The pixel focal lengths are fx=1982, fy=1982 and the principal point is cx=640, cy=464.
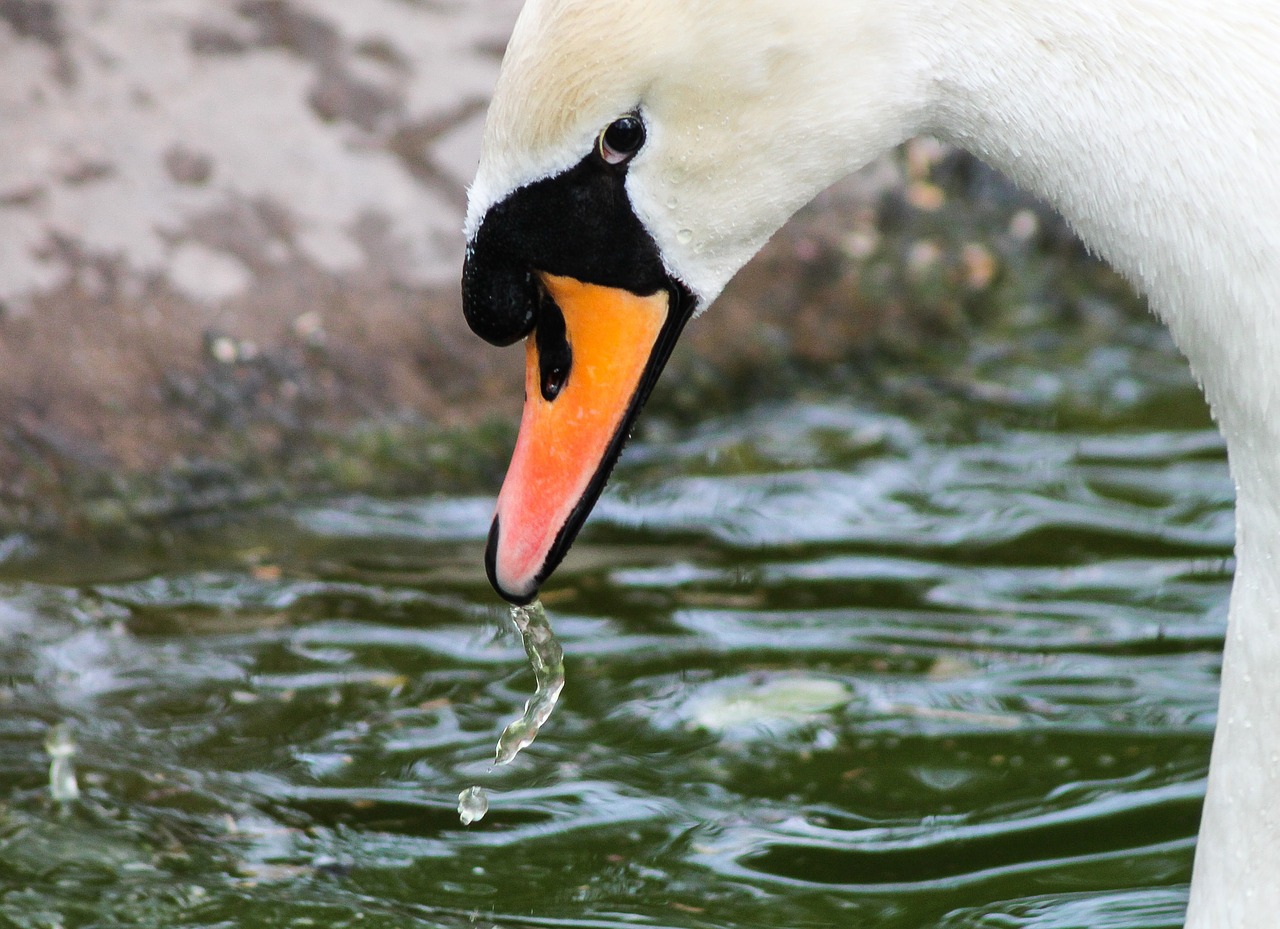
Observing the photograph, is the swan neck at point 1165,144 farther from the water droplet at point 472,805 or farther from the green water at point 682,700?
the water droplet at point 472,805

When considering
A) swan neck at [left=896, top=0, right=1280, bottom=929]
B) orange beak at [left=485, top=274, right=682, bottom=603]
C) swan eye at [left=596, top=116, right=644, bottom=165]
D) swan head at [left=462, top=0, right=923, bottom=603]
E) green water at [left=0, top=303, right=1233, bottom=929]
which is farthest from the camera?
green water at [left=0, top=303, right=1233, bottom=929]

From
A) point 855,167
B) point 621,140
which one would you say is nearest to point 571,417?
point 621,140

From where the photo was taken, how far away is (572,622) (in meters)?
4.93

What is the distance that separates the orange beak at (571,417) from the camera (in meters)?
3.02

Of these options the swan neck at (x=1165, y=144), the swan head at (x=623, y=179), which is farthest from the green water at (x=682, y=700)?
the swan neck at (x=1165, y=144)

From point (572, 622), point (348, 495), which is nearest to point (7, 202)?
point (348, 495)

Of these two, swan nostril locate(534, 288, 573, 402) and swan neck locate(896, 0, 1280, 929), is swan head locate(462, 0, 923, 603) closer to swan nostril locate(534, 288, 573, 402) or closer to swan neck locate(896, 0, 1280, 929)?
swan nostril locate(534, 288, 573, 402)

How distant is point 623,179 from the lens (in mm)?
2949

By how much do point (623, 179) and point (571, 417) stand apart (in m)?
0.37

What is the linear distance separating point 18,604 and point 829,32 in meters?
3.01

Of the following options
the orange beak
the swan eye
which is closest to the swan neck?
the swan eye

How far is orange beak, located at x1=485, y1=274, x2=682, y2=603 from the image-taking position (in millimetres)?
3016

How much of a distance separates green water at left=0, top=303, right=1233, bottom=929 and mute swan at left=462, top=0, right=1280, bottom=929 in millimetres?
955

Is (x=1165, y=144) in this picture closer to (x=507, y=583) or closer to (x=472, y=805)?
(x=507, y=583)
